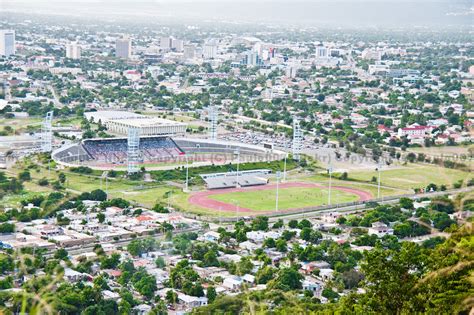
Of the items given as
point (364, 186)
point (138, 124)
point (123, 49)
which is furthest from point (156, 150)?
point (123, 49)

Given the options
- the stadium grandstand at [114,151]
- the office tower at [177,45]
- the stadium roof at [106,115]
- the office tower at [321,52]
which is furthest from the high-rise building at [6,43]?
the stadium grandstand at [114,151]

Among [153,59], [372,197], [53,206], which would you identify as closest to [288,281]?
[53,206]

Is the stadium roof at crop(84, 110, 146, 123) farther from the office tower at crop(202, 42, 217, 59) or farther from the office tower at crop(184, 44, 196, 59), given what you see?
the office tower at crop(202, 42, 217, 59)

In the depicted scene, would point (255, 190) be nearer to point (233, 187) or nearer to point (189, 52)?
point (233, 187)

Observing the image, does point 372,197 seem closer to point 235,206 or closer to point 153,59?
point 235,206

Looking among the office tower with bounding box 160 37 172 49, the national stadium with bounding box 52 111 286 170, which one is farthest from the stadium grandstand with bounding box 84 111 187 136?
the office tower with bounding box 160 37 172 49

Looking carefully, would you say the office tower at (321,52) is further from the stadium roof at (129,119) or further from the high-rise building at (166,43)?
the stadium roof at (129,119)
